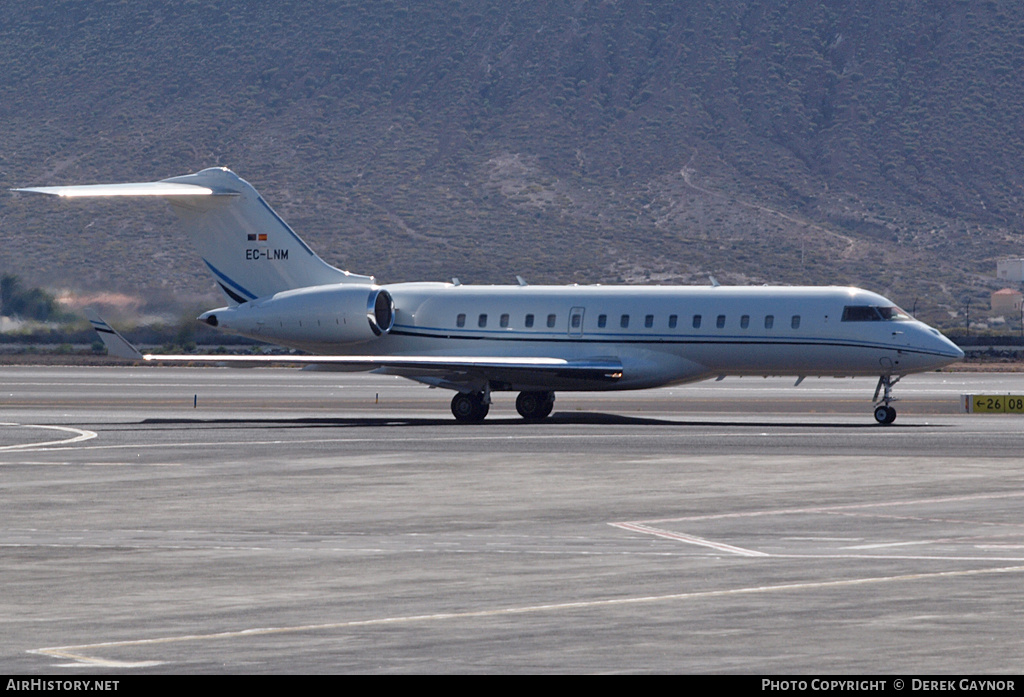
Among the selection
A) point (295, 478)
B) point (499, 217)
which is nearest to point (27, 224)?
point (499, 217)

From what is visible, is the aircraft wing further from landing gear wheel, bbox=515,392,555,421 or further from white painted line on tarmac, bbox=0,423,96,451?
white painted line on tarmac, bbox=0,423,96,451

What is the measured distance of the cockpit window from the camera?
39.5 m

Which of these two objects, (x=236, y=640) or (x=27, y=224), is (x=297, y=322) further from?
(x=27, y=224)

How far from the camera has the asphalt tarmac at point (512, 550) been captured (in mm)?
11789

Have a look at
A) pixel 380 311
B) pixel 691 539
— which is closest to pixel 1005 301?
pixel 380 311

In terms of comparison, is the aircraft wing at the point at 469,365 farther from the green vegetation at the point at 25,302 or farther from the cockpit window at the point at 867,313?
the green vegetation at the point at 25,302

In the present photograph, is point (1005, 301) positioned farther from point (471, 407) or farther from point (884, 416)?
point (471, 407)

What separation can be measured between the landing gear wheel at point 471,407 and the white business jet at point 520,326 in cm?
3

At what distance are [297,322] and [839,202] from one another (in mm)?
132426

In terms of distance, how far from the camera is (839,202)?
16875cm

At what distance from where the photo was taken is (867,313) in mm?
39562

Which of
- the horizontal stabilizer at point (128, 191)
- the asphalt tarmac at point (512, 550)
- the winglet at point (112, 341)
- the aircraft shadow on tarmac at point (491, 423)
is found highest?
the horizontal stabilizer at point (128, 191)

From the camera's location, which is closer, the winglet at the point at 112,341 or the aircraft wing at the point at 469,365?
the winglet at the point at 112,341

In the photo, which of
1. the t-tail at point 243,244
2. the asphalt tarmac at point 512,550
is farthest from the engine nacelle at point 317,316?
the asphalt tarmac at point 512,550
